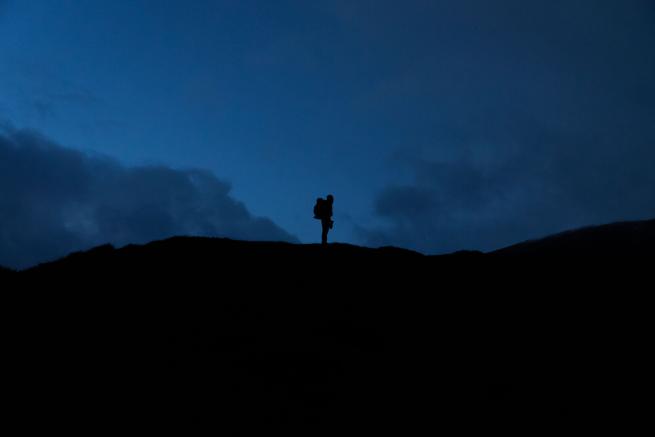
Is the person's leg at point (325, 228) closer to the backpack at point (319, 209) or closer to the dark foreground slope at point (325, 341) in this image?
the backpack at point (319, 209)

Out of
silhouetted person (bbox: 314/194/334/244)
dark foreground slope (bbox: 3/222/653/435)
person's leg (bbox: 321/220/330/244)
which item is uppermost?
silhouetted person (bbox: 314/194/334/244)

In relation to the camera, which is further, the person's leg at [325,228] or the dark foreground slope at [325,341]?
the person's leg at [325,228]

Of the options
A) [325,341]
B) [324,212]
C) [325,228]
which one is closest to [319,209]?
[324,212]

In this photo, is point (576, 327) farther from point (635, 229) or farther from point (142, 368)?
point (142, 368)

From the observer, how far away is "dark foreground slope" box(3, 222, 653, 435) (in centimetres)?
1334

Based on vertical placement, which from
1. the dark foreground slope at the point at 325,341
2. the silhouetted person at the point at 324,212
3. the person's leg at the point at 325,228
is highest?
the silhouetted person at the point at 324,212

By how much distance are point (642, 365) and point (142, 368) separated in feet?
47.2

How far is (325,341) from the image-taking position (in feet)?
55.4

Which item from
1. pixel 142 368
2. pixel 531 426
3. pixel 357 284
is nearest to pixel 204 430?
pixel 142 368

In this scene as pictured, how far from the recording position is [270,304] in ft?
61.9

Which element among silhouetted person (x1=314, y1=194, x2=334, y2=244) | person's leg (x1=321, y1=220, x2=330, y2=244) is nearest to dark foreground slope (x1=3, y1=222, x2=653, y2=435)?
person's leg (x1=321, y1=220, x2=330, y2=244)

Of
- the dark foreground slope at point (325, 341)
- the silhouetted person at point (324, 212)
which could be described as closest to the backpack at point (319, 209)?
the silhouetted person at point (324, 212)

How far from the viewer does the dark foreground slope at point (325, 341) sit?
13344 mm

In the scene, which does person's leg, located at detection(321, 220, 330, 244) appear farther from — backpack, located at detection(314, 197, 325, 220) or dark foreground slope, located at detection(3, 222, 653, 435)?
dark foreground slope, located at detection(3, 222, 653, 435)
